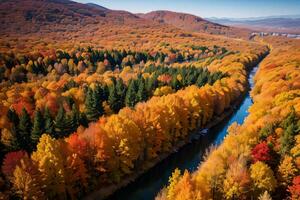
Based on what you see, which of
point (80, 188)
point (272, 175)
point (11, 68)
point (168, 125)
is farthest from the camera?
point (11, 68)

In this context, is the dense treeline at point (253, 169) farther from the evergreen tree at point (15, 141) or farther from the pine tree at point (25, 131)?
the evergreen tree at point (15, 141)

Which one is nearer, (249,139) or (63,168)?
(63,168)

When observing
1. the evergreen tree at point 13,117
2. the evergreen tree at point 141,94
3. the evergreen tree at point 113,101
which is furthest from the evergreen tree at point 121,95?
the evergreen tree at point 13,117

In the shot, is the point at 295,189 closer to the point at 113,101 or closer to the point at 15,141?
the point at 15,141

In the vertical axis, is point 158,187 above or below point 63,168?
below

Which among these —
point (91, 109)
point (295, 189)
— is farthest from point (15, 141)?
point (295, 189)

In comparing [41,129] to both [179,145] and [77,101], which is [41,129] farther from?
[179,145]

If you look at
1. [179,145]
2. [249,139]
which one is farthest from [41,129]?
[249,139]
